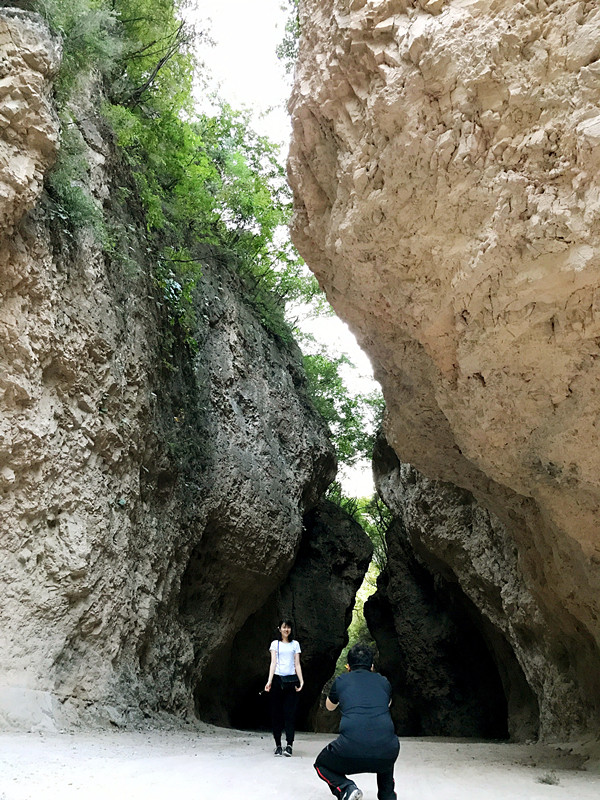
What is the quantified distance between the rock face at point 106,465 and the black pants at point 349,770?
12.1 feet

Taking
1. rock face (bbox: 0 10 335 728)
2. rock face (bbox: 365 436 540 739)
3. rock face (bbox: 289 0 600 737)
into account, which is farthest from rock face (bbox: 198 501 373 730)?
rock face (bbox: 289 0 600 737)

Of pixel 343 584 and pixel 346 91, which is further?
pixel 343 584

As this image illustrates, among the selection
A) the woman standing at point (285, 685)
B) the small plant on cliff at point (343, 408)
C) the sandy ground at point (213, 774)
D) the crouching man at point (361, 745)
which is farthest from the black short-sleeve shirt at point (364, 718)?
the small plant on cliff at point (343, 408)

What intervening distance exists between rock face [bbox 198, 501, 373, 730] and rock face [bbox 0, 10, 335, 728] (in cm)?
214

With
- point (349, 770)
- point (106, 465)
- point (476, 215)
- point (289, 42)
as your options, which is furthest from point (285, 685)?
point (289, 42)

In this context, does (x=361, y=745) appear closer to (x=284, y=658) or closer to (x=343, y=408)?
(x=284, y=658)

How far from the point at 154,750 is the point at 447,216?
17.4 ft

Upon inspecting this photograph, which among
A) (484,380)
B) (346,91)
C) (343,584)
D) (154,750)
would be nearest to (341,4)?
(346,91)

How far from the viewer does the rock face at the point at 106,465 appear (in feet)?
22.0

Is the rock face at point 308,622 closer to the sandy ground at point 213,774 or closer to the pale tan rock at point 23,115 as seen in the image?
the sandy ground at point 213,774

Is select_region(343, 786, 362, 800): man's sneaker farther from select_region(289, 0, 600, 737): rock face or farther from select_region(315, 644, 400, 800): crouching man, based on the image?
select_region(289, 0, 600, 737): rock face

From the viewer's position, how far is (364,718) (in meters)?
3.39

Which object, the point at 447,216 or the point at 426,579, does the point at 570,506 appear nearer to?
the point at 447,216

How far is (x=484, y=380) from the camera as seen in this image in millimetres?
5910
